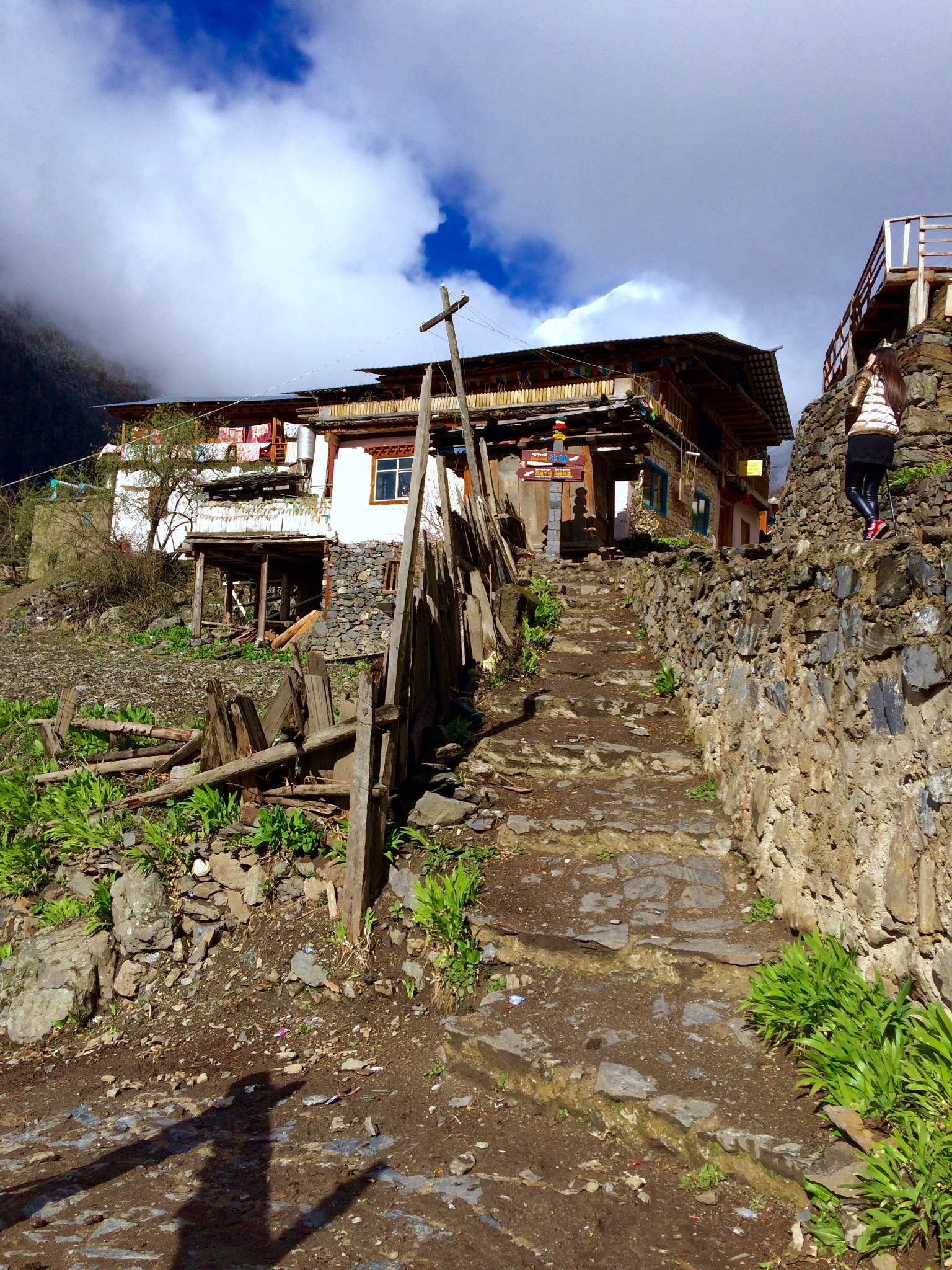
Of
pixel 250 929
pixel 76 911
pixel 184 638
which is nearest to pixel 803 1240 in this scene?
pixel 250 929

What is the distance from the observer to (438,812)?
243 inches

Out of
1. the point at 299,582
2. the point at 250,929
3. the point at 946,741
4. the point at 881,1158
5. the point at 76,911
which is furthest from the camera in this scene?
the point at 299,582

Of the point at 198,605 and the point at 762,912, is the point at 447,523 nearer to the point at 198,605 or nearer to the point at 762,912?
the point at 762,912

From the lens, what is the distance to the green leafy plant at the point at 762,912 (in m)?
4.74

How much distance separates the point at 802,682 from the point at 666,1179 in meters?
2.65

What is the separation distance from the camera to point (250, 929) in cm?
570

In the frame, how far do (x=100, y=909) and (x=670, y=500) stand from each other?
20.8m

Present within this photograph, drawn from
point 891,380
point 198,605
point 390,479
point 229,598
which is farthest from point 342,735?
point 229,598

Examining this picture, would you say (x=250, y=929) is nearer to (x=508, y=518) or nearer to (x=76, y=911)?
(x=76, y=911)

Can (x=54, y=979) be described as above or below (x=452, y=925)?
below

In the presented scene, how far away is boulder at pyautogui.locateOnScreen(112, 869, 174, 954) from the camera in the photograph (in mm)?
5746

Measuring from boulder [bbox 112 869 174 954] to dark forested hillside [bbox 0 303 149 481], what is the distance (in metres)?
46.6

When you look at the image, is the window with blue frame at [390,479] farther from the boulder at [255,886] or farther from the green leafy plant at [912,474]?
the boulder at [255,886]

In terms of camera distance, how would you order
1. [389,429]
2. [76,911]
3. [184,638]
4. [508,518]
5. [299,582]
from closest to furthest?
[76,911], [508,518], [184,638], [389,429], [299,582]
